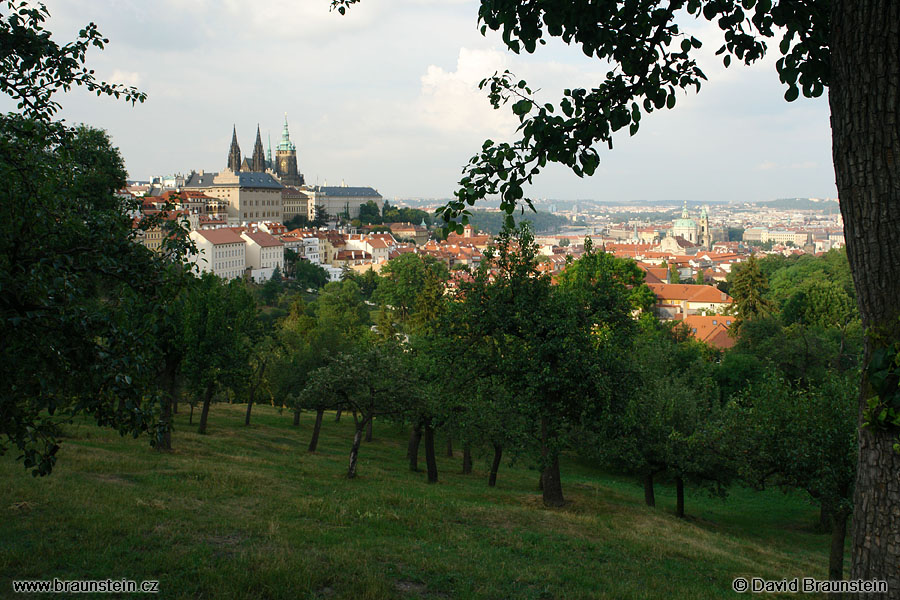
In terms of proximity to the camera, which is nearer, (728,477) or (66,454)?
(66,454)

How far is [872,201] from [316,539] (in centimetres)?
745

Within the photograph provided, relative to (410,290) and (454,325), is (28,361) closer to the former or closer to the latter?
(454,325)

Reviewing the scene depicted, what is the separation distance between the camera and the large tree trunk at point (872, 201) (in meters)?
3.71

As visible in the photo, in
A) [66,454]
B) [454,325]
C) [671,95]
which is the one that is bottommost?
[66,454]

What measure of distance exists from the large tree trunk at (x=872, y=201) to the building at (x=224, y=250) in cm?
10341

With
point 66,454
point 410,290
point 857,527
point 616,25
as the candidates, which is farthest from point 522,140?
point 410,290

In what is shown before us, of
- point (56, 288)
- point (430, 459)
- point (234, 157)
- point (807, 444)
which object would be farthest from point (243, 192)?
point (56, 288)

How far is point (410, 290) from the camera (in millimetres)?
69500

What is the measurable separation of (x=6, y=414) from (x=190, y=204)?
141 m

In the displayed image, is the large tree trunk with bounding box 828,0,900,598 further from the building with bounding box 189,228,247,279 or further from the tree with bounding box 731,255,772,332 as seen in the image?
the building with bounding box 189,228,247,279

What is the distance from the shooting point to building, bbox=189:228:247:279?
339 ft

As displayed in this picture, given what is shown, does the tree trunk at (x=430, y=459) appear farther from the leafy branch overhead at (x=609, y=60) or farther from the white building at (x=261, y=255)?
the white building at (x=261, y=255)

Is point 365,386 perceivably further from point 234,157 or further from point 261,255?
point 234,157

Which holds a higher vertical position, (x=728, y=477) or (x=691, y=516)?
(x=728, y=477)
